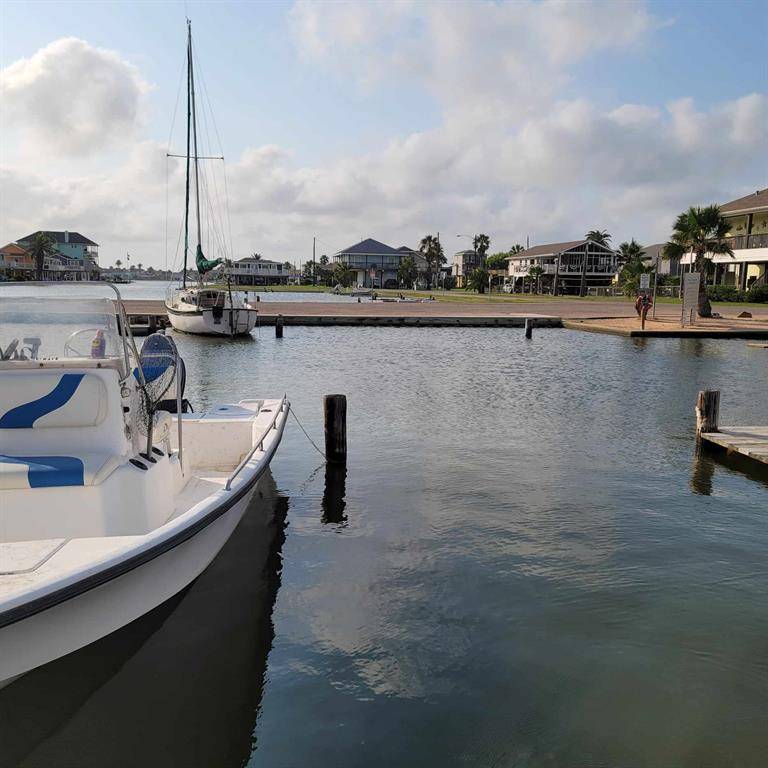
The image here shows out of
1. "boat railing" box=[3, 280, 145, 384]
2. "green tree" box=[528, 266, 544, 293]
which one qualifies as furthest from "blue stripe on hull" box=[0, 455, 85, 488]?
"green tree" box=[528, 266, 544, 293]

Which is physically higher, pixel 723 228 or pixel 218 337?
pixel 723 228

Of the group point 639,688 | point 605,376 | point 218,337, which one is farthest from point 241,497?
point 218,337

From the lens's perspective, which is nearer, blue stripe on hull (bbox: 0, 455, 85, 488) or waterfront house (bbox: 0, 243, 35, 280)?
blue stripe on hull (bbox: 0, 455, 85, 488)

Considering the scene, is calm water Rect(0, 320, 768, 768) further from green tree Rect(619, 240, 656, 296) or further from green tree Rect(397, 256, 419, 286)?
green tree Rect(397, 256, 419, 286)

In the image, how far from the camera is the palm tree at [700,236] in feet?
135

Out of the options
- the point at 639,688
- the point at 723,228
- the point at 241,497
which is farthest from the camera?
the point at 723,228

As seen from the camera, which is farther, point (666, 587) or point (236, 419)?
point (236, 419)

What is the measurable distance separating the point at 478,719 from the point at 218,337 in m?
31.3

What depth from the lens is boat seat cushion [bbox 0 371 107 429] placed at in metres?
5.97

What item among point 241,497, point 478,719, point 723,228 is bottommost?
point 478,719

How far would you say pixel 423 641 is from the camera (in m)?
6.50

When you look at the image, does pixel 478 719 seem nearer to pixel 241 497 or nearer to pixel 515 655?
pixel 515 655

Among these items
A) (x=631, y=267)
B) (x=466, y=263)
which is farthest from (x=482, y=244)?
(x=631, y=267)

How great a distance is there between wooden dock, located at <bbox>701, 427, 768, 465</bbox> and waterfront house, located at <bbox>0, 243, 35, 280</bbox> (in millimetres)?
160208
